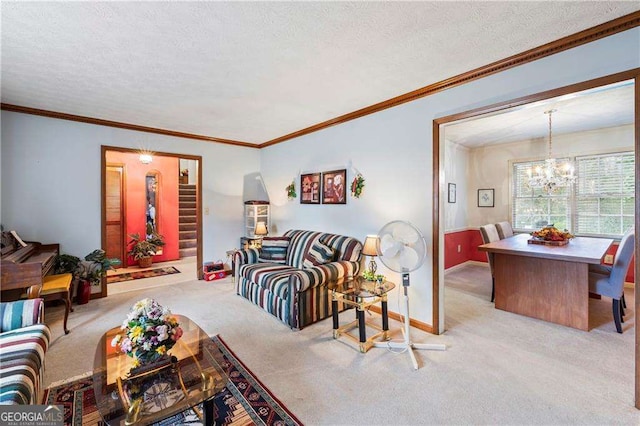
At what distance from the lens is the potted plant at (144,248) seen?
566 centimetres

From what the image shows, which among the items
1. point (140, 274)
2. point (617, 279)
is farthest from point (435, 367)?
point (140, 274)

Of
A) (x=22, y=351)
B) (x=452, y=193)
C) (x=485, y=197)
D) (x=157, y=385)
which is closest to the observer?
(x=157, y=385)

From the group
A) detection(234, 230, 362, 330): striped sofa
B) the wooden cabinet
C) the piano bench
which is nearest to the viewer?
the piano bench

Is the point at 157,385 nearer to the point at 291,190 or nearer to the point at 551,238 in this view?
the point at 291,190

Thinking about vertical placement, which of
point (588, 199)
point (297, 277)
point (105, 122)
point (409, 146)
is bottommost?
point (297, 277)

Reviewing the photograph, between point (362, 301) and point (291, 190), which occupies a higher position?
point (291, 190)

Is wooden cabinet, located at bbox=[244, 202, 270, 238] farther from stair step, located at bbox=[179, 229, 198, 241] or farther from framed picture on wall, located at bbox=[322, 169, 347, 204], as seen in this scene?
stair step, located at bbox=[179, 229, 198, 241]

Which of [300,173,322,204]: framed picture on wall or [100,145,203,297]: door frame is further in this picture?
[300,173,322,204]: framed picture on wall

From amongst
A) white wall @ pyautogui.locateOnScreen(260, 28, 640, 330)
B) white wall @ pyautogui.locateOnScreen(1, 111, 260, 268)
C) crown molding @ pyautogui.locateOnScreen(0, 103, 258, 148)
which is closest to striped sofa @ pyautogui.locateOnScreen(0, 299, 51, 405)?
white wall @ pyautogui.locateOnScreen(1, 111, 260, 268)

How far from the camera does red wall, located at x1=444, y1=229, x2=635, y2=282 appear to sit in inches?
206

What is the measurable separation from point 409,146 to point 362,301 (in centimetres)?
169

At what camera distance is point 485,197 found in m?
5.78

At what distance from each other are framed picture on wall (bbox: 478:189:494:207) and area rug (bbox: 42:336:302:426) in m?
5.54

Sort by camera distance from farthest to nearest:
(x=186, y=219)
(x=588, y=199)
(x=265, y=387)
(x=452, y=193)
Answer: (x=186, y=219)
(x=452, y=193)
(x=588, y=199)
(x=265, y=387)
